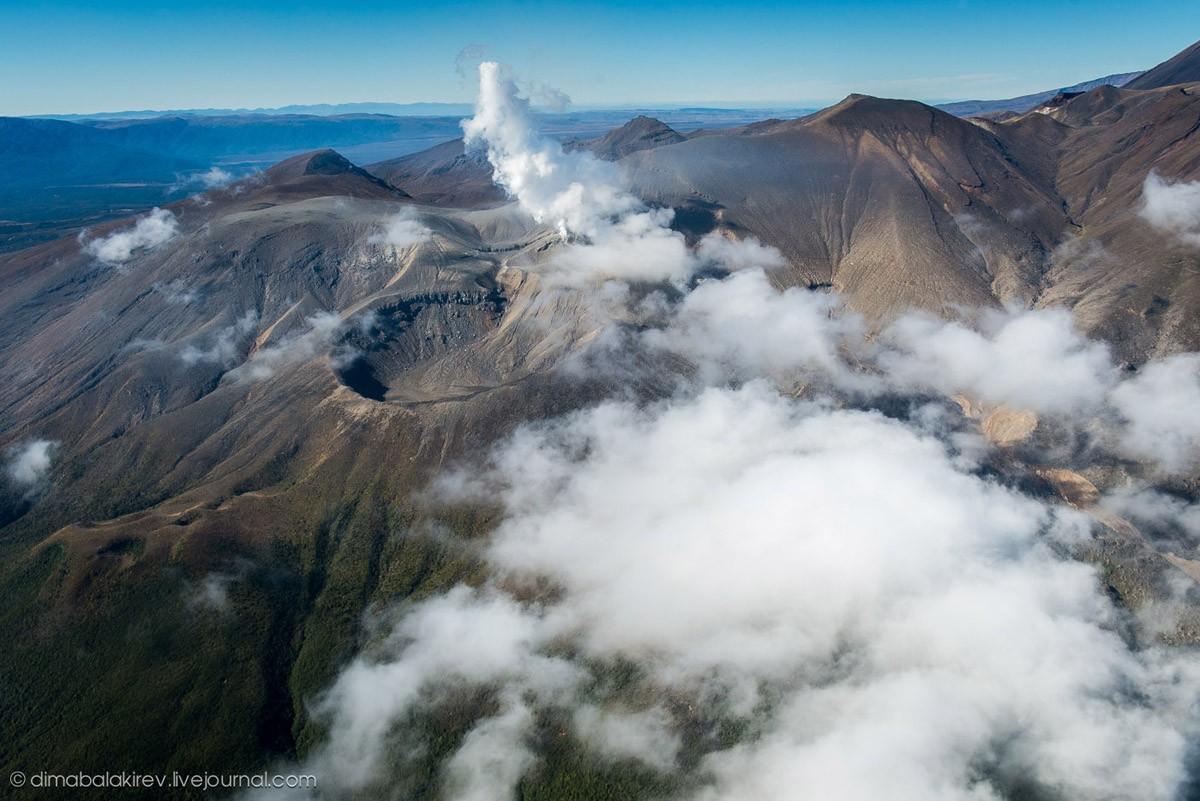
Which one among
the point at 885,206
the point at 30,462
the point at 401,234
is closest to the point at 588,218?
the point at 401,234

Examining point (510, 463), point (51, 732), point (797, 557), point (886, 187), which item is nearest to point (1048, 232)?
point (886, 187)

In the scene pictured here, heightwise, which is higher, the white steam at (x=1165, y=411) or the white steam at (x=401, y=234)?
the white steam at (x=401, y=234)

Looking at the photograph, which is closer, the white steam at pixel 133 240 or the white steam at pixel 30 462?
the white steam at pixel 30 462

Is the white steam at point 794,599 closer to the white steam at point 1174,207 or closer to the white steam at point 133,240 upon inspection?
the white steam at point 1174,207

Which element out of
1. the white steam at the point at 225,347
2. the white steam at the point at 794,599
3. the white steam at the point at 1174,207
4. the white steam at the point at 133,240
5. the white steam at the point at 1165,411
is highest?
the white steam at the point at 1174,207

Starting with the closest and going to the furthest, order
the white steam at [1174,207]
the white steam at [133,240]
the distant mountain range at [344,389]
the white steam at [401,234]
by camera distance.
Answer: the distant mountain range at [344,389] → the white steam at [1174,207] → the white steam at [401,234] → the white steam at [133,240]

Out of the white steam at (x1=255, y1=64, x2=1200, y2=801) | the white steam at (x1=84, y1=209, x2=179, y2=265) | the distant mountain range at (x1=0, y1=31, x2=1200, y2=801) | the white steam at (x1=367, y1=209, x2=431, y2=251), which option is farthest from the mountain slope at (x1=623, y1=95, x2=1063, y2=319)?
the white steam at (x1=84, y1=209, x2=179, y2=265)

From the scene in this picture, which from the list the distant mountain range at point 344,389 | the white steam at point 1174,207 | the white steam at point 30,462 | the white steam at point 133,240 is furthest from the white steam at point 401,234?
the white steam at point 1174,207

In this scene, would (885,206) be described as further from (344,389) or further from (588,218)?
(344,389)
